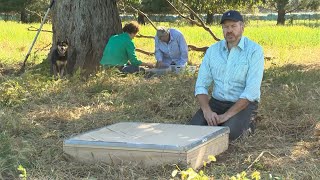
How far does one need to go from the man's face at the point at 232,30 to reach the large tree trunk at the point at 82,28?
14.6ft

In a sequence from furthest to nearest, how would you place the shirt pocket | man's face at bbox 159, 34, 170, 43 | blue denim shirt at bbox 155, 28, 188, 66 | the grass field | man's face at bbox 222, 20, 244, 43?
blue denim shirt at bbox 155, 28, 188, 66 → man's face at bbox 159, 34, 170, 43 → the shirt pocket → man's face at bbox 222, 20, 244, 43 → the grass field

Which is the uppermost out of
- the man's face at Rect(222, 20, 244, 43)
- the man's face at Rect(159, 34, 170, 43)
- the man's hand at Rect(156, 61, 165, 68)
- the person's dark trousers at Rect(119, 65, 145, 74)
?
the man's face at Rect(222, 20, 244, 43)

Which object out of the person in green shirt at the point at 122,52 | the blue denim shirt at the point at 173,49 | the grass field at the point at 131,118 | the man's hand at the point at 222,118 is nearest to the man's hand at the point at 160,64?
the blue denim shirt at the point at 173,49

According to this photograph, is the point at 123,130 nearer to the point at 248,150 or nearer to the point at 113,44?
the point at 248,150

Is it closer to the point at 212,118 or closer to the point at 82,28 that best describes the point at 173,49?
the point at 82,28

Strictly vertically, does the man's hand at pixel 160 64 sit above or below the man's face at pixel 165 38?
below

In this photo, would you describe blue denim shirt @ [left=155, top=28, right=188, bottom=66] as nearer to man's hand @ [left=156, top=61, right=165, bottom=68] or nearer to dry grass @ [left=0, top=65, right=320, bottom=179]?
man's hand @ [left=156, top=61, right=165, bottom=68]

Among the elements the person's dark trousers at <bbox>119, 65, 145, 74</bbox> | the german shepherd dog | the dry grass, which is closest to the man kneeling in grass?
the dry grass

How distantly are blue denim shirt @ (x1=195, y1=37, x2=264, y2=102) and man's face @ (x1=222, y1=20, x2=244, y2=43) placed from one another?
87 millimetres

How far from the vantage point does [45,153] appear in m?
4.47

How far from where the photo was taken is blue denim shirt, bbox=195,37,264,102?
4.90m

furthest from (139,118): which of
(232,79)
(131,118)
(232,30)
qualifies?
(232,30)

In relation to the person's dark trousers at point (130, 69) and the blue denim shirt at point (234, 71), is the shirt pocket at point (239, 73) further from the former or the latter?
the person's dark trousers at point (130, 69)

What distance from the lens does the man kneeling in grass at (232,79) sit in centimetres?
485
